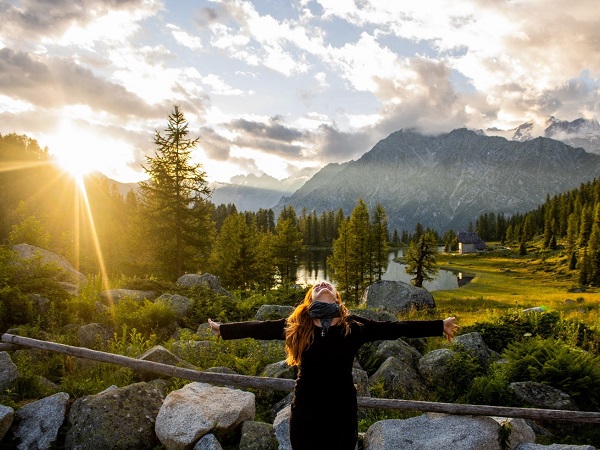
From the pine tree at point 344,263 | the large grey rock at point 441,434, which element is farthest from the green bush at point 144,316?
the pine tree at point 344,263

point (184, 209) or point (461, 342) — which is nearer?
point (461, 342)

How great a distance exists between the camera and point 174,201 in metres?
28.6

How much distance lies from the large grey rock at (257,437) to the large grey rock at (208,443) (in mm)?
461

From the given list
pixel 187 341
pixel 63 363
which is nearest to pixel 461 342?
pixel 187 341

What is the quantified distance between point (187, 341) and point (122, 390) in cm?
370

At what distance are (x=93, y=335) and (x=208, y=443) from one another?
721 centimetres

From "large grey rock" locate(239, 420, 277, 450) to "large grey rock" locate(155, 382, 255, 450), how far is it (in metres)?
0.35

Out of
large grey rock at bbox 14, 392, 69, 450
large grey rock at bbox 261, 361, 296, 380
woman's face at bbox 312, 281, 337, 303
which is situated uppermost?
woman's face at bbox 312, 281, 337, 303

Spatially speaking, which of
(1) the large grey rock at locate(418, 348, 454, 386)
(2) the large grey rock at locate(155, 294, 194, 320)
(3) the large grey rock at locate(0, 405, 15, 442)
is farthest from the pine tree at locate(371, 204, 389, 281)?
(3) the large grey rock at locate(0, 405, 15, 442)

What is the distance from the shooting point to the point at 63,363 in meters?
9.91

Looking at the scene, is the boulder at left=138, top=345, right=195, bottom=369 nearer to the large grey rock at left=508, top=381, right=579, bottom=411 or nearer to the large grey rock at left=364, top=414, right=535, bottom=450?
the large grey rock at left=364, top=414, right=535, bottom=450

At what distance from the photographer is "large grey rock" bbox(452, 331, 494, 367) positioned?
11.7m

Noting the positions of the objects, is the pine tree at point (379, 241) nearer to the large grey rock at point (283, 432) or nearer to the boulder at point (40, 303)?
the boulder at point (40, 303)

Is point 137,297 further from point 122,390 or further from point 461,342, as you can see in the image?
point 461,342
